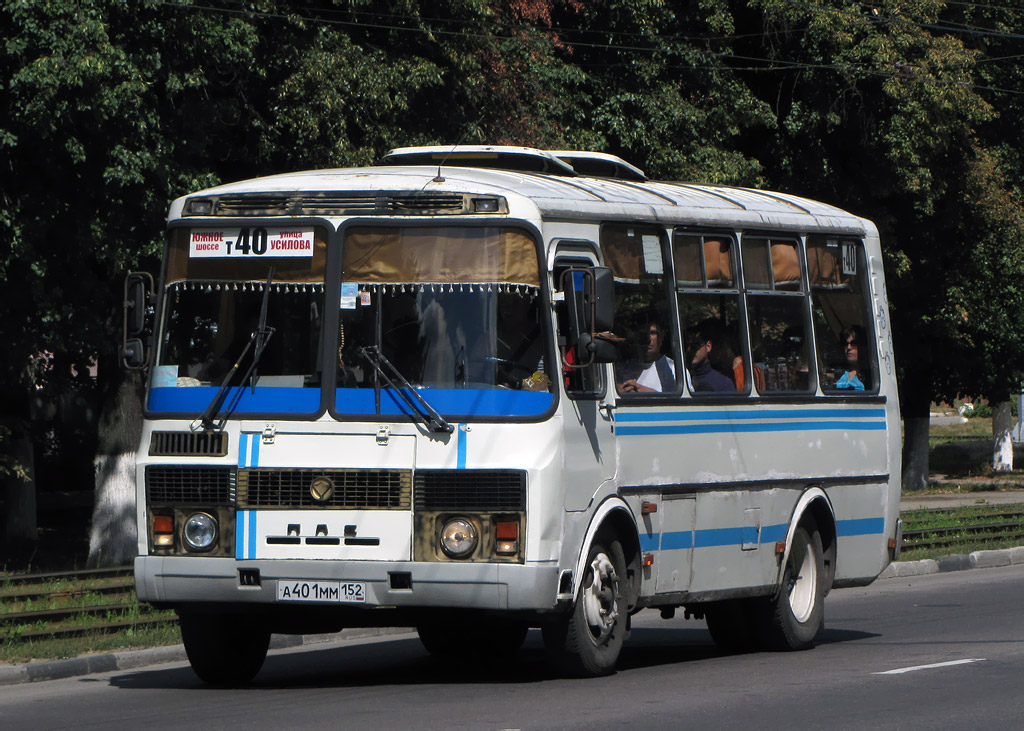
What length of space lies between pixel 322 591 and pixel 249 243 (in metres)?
2.05

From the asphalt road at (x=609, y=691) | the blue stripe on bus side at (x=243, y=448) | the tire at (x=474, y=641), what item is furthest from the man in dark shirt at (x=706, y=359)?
the blue stripe on bus side at (x=243, y=448)

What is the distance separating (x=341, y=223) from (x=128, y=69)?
7809mm

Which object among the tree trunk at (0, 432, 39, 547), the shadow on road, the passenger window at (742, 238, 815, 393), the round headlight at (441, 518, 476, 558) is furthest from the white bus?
the tree trunk at (0, 432, 39, 547)

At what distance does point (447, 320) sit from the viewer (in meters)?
9.32

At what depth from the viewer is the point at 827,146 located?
Answer: 3005 cm

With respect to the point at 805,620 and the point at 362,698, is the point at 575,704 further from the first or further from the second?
the point at 805,620

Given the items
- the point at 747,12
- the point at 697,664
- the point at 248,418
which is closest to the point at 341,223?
the point at 248,418

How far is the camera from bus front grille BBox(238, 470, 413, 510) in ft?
30.2

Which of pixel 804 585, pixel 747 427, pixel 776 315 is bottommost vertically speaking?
pixel 804 585

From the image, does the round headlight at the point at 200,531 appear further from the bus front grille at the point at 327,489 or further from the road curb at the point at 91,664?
the road curb at the point at 91,664

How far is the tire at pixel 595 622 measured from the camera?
955 centimetres

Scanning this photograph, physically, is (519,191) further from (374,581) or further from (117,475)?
(117,475)

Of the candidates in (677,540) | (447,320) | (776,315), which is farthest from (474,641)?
(447,320)

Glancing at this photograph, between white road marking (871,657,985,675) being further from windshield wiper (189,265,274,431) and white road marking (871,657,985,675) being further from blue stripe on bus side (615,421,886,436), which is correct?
windshield wiper (189,265,274,431)
